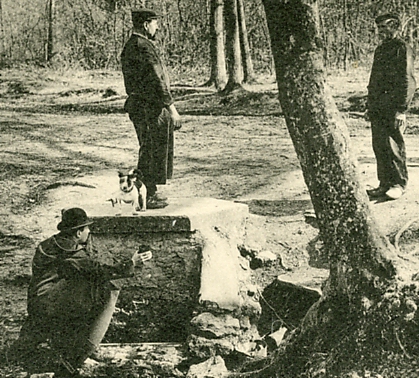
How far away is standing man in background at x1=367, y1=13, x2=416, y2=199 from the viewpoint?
7.68 m

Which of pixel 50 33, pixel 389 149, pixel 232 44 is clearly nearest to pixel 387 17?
pixel 389 149

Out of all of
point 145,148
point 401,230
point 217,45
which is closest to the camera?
point 401,230

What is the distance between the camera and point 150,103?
21.9 feet

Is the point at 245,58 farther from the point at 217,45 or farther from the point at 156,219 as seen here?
the point at 156,219

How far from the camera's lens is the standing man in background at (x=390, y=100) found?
25.2ft

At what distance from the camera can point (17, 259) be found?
7.68 meters

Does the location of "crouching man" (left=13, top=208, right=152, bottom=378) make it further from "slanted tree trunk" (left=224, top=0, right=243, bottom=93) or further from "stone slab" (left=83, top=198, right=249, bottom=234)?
"slanted tree trunk" (left=224, top=0, right=243, bottom=93)

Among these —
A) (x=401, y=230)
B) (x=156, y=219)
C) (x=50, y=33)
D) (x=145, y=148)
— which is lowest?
(x=401, y=230)

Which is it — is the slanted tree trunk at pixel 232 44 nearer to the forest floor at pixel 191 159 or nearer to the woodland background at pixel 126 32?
the forest floor at pixel 191 159

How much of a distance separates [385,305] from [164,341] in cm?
253

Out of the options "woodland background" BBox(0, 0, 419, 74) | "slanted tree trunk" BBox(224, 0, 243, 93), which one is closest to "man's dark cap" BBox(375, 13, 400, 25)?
"slanted tree trunk" BBox(224, 0, 243, 93)

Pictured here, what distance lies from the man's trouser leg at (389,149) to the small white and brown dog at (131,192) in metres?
2.93

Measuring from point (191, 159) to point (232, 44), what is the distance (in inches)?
202

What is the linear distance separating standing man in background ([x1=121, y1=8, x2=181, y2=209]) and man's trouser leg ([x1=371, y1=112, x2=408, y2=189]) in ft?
8.02
